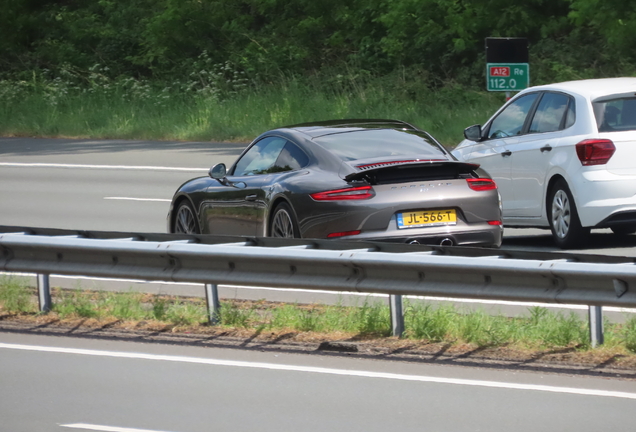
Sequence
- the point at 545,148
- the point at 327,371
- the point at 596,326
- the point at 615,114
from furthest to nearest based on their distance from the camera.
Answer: the point at 545,148
the point at 615,114
the point at 596,326
the point at 327,371

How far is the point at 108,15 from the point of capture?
4266 cm

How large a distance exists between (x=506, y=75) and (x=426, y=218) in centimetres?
1305

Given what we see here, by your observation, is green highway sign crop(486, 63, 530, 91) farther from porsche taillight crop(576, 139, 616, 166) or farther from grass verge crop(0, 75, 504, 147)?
porsche taillight crop(576, 139, 616, 166)

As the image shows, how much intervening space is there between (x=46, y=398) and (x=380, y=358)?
215 centimetres

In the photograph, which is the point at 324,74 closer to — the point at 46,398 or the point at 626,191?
the point at 626,191

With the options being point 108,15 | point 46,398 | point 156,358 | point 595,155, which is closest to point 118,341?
point 156,358

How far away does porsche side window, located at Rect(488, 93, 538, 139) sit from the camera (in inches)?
517

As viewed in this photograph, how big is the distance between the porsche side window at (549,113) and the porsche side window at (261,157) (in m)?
2.94

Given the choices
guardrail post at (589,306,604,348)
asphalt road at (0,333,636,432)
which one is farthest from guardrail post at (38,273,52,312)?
guardrail post at (589,306,604,348)

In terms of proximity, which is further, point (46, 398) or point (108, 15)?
point (108, 15)

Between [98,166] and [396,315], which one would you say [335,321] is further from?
[98,166]

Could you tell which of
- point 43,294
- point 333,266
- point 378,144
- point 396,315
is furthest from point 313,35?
point 333,266

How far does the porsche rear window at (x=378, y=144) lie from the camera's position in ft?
34.9

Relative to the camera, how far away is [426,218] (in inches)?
398
